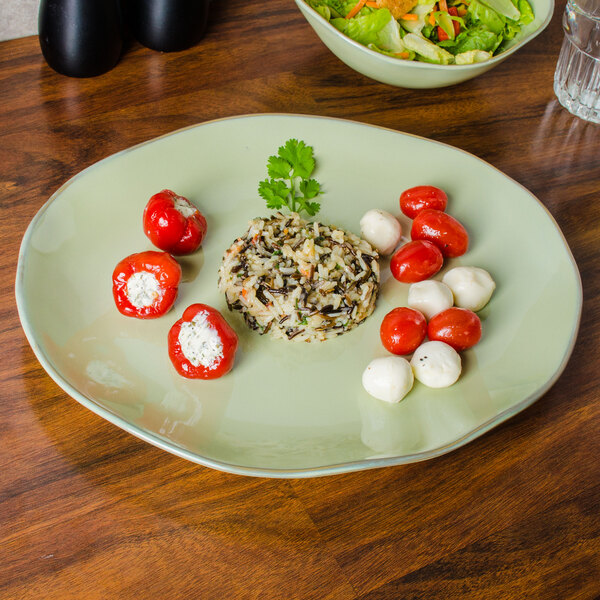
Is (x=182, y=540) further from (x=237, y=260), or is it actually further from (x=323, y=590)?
(x=237, y=260)

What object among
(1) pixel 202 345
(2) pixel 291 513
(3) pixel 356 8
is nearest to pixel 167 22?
(3) pixel 356 8

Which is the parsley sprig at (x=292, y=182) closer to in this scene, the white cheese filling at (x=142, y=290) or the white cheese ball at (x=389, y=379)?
the white cheese filling at (x=142, y=290)

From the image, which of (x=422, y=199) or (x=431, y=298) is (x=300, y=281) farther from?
(x=422, y=199)

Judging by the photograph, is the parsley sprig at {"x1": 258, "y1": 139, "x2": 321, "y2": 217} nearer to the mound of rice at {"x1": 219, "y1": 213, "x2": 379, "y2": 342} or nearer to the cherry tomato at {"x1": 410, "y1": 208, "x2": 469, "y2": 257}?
the mound of rice at {"x1": 219, "y1": 213, "x2": 379, "y2": 342}

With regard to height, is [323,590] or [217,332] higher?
[217,332]

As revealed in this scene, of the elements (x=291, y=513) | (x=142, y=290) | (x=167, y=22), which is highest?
(x=167, y=22)

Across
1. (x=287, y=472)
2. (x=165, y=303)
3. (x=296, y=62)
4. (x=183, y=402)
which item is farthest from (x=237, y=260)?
(x=296, y=62)
